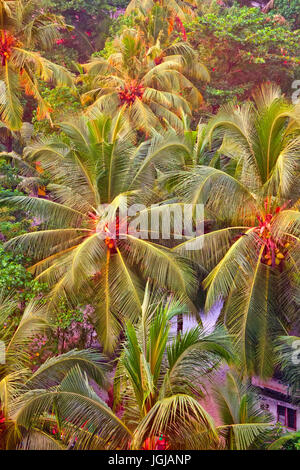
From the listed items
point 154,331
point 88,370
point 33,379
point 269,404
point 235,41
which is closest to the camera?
point 154,331

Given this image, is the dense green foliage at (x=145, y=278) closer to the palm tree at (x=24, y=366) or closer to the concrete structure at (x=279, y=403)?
the palm tree at (x=24, y=366)

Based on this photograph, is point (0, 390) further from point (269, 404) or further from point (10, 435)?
point (269, 404)

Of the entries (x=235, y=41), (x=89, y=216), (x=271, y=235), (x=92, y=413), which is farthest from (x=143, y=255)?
(x=235, y=41)

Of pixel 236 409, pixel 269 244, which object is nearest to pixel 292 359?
pixel 236 409

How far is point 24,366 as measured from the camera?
9461mm

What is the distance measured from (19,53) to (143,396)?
11.2 m

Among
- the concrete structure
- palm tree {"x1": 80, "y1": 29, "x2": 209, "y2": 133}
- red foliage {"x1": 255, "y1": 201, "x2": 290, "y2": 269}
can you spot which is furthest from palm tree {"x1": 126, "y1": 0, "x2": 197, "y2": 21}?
the concrete structure

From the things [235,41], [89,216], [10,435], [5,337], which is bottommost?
[10,435]

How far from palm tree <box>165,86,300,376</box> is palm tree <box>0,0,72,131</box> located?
5.87 metres

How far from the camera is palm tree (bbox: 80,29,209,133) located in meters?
16.9

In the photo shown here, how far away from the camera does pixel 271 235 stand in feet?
34.6

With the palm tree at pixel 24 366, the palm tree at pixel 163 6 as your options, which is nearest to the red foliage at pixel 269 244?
the palm tree at pixel 24 366

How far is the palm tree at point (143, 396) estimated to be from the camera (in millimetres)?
6926

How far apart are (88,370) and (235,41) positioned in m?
18.2
